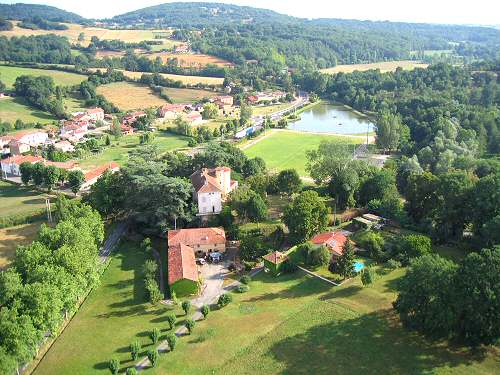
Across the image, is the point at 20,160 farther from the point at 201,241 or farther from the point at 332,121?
the point at 332,121

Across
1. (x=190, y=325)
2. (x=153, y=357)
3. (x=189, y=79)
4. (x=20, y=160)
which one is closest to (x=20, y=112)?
(x=20, y=160)

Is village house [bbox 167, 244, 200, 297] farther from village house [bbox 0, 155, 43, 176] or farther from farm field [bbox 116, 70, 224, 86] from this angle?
farm field [bbox 116, 70, 224, 86]

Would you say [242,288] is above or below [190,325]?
above

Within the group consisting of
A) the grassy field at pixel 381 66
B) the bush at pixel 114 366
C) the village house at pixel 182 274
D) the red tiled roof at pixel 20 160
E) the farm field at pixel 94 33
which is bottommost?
the bush at pixel 114 366

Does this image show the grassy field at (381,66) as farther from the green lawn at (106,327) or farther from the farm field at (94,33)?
the green lawn at (106,327)

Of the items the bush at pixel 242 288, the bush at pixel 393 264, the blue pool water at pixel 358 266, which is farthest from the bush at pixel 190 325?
the bush at pixel 393 264

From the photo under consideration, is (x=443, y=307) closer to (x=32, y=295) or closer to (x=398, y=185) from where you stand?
(x=32, y=295)
